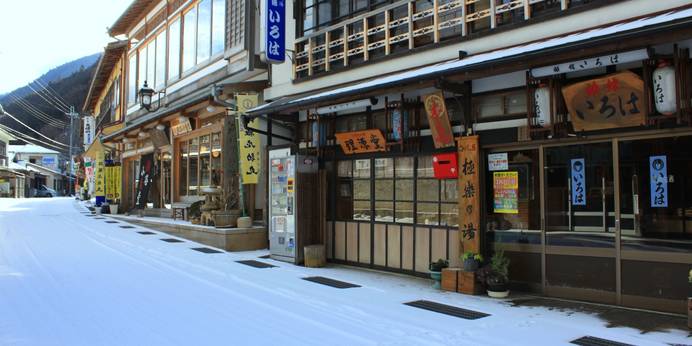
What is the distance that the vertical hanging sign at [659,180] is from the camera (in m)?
6.78

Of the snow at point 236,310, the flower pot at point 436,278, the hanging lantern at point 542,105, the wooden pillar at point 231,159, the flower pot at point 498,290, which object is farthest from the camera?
the wooden pillar at point 231,159

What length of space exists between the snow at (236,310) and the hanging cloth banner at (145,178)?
10.6 metres

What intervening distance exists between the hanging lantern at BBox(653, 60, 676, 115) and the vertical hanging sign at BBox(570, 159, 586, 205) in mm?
1405

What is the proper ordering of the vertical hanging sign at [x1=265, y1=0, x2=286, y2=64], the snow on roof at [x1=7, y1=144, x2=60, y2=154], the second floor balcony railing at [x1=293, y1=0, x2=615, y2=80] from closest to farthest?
the second floor balcony railing at [x1=293, y1=0, x2=615, y2=80] < the vertical hanging sign at [x1=265, y1=0, x2=286, y2=64] < the snow on roof at [x1=7, y1=144, x2=60, y2=154]

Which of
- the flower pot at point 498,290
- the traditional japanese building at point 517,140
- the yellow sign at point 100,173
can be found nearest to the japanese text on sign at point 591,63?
the traditional japanese building at point 517,140

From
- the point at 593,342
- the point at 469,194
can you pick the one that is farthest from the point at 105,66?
the point at 593,342

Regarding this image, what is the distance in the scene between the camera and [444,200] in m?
9.27

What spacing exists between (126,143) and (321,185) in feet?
58.5

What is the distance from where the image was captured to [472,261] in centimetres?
818

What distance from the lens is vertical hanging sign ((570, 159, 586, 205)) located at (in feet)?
24.7

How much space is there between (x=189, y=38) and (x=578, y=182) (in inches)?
626

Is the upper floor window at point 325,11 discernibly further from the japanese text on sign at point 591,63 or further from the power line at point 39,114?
the power line at point 39,114

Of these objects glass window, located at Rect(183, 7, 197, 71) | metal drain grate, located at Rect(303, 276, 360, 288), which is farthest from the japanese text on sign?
glass window, located at Rect(183, 7, 197, 71)

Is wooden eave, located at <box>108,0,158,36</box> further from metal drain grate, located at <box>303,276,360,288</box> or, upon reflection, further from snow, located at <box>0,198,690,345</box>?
metal drain grate, located at <box>303,276,360,288</box>
